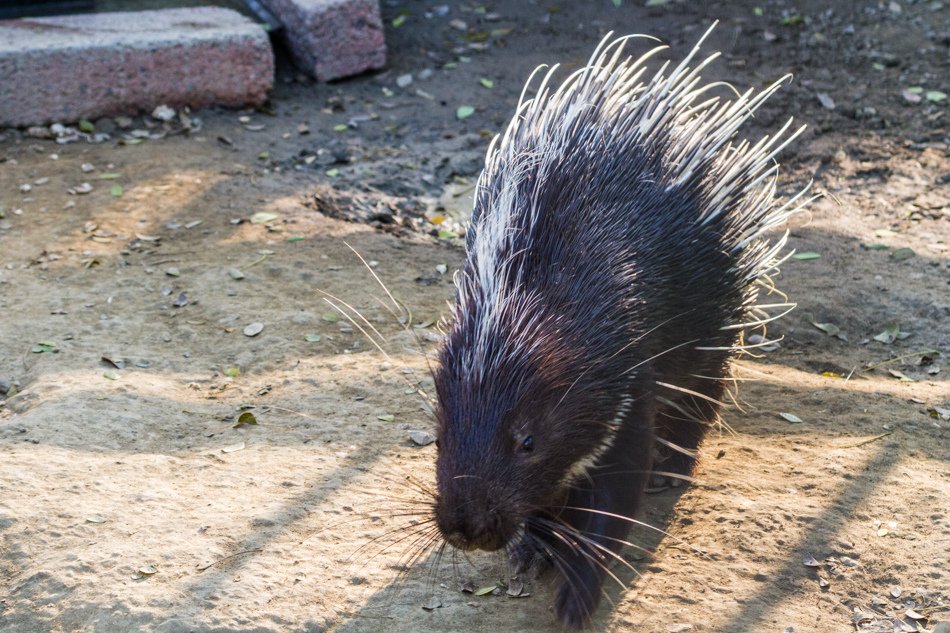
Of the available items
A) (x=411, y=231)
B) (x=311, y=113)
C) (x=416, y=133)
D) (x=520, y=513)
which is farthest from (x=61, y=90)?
(x=520, y=513)

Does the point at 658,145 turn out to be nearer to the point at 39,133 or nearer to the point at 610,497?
the point at 610,497

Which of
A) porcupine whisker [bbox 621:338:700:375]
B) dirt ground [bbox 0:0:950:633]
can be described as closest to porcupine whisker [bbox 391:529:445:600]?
dirt ground [bbox 0:0:950:633]

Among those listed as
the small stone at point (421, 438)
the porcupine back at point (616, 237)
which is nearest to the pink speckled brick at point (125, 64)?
the porcupine back at point (616, 237)

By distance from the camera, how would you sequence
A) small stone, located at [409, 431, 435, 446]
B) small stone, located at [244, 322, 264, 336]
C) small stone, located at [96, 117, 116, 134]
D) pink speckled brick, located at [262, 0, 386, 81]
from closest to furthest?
1. small stone, located at [409, 431, 435, 446]
2. small stone, located at [244, 322, 264, 336]
3. small stone, located at [96, 117, 116, 134]
4. pink speckled brick, located at [262, 0, 386, 81]

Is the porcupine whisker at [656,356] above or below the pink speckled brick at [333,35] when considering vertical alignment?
above

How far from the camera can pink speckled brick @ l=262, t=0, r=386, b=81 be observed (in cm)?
656

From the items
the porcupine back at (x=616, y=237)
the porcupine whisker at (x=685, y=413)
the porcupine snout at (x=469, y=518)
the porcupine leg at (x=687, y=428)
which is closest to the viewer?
the porcupine snout at (x=469, y=518)

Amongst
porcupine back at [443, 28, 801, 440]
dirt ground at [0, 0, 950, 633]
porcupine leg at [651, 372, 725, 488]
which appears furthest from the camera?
porcupine leg at [651, 372, 725, 488]

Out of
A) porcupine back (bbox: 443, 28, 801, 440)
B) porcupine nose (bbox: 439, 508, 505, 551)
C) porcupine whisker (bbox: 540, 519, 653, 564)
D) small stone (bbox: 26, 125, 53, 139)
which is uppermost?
porcupine back (bbox: 443, 28, 801, 440)

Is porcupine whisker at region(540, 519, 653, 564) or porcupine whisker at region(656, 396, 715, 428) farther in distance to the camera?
porcupine whisker at region(656, 396, 715, 428)

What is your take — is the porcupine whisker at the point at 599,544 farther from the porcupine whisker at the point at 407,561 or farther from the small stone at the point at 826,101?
the small stone at the point at 826,101

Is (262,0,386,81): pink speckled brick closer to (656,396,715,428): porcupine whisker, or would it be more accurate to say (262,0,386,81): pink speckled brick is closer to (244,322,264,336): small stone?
(244,322,264,336): small stone

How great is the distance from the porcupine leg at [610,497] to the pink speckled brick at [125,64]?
443 centimetres

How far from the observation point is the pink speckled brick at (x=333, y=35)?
6562 millimetres
